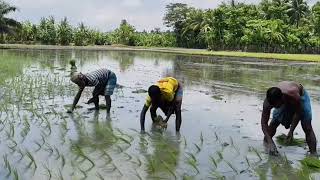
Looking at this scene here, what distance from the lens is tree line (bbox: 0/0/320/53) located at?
62875mm

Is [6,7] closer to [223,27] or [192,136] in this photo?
[223,27]

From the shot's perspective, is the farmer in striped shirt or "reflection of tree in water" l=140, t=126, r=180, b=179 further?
the farmer in striped shirt

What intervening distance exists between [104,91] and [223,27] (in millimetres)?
60743

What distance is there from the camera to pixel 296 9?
3118 inches

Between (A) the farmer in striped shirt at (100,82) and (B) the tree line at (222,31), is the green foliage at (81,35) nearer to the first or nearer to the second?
(B) the tree line at (222,31)

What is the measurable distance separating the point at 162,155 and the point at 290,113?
2129mm

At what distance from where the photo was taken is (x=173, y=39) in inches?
3659

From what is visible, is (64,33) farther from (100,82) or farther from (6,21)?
(100,82)

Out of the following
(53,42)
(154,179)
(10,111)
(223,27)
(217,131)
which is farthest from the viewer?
(53,42)

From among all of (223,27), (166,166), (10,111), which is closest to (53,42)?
(223,27)

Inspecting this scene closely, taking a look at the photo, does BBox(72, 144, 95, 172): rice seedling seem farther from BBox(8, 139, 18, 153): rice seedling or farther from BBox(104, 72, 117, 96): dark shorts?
BBox(104, 72, 117, 96): dark shorts

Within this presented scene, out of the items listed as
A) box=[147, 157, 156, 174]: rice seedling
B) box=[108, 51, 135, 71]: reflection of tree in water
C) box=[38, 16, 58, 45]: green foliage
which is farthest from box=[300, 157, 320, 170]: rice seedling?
box=[38, 16, 58, 45]: green foliage

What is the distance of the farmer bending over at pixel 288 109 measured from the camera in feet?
21.7

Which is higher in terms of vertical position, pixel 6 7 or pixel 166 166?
pixel 6 7
